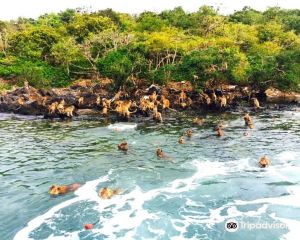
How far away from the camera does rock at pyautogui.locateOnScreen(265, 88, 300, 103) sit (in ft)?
188

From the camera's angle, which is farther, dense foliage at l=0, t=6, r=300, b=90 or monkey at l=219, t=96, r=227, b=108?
dense foliage at l=0, t=6, r=300, b=90

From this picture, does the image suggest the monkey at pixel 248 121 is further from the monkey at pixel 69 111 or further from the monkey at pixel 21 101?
the monkey at pixel 21 101

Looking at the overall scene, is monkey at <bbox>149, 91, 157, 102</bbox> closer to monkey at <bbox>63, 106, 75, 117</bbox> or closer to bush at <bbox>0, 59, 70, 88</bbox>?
monkey at <bbox>63, 106, 75, 117</bbox>

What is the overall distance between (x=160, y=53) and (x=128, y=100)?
1063 centimetres

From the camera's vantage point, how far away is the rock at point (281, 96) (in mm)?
57281

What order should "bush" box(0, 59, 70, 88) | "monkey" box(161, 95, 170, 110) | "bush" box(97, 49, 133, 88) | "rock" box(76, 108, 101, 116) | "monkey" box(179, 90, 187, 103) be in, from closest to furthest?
1. "rock" box(76, 108, 101, 116)
2. "monkey" box(161, 95, 170, 110)
3. "bush" box(97, 49, 133, 88)
4. "monkey" box(179, 90, 187, 103)
5. "bush" box(0, 59, 70, 88)

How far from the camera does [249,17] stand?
334 ft

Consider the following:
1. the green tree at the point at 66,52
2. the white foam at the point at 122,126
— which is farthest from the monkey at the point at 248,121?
the green tree at the point at 66,52

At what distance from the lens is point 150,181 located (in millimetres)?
26141

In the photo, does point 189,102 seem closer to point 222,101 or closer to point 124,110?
point 222,101

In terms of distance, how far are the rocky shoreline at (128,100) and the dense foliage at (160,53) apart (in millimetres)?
1892

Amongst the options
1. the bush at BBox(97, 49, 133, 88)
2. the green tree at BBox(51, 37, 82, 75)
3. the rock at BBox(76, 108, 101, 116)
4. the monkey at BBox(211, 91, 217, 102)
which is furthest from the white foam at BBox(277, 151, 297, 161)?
the green tree at BBox(51, 37, 82, 75)

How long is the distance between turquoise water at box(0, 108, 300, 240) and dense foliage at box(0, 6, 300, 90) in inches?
514

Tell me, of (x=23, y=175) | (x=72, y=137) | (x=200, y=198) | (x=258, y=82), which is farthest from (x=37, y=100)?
(x=200, y=198)
